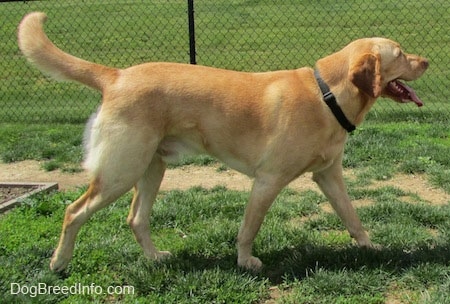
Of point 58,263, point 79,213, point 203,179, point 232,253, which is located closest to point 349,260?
point 232,253

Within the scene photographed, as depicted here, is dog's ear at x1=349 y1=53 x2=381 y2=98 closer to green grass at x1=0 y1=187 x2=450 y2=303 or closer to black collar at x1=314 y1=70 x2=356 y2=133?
black collar at x1=314 y1=70 x2=356 y2=133

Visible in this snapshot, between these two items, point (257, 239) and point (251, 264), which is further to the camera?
point (257, 239)

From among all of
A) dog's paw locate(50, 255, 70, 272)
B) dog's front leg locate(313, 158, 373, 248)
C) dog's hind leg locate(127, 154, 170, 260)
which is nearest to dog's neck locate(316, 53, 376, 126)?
dog's front leg locate(313, 158, 373, 248)

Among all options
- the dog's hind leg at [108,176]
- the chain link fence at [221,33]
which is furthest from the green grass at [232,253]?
the chain link fence at [221,33]

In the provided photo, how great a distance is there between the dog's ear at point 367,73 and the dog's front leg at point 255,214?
79 centimetres

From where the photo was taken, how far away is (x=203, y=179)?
5.94 metres

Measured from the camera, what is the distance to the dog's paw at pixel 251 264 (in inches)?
150

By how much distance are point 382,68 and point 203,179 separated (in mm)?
2525

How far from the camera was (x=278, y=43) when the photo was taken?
46.4ft

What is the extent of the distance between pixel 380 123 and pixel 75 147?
12.7 feet

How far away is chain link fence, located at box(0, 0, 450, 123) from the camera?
12.1m

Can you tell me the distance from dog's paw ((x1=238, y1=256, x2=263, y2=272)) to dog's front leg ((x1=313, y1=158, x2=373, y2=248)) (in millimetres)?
732

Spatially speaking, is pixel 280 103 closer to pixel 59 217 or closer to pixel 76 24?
pixel 59 217

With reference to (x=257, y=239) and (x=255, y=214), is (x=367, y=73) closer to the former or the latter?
(x=255, y=214)
